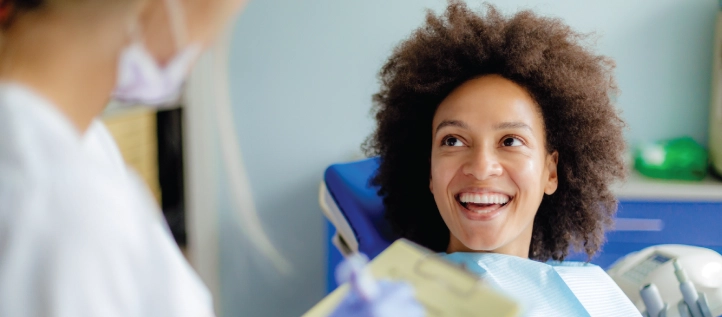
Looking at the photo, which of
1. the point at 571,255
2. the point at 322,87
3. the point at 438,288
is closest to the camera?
the point at 438,288

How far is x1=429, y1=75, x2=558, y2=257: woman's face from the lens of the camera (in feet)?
3.32

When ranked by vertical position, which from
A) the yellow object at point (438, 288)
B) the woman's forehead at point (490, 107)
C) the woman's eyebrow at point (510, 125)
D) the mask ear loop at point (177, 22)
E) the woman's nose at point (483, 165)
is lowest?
the yellow object at point (438, 288)

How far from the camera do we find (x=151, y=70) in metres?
0.45

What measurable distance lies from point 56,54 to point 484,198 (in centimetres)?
74

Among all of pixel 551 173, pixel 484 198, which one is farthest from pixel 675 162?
pixel 484 198

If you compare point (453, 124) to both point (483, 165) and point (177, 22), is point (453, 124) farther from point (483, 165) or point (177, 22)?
point (177, 22)

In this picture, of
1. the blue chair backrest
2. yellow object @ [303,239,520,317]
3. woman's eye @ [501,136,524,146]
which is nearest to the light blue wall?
the blue chair backrest

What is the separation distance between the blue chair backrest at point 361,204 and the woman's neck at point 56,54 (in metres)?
0.85

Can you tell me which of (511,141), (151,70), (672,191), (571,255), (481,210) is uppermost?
(151,70)

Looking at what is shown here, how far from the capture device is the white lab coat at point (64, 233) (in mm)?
351

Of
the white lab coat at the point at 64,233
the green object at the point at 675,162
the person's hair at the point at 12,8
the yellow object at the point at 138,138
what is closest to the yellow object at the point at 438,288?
the white lab coat at the point at 64,233

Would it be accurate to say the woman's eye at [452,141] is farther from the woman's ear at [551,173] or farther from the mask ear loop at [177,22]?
the mask ear loop at [177,22]

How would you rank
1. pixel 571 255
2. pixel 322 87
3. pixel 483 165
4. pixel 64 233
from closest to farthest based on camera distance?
pixel 64 233
pixel 483 165
pixel 571 255
pixel 322 87

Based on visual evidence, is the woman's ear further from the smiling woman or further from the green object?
the green object
